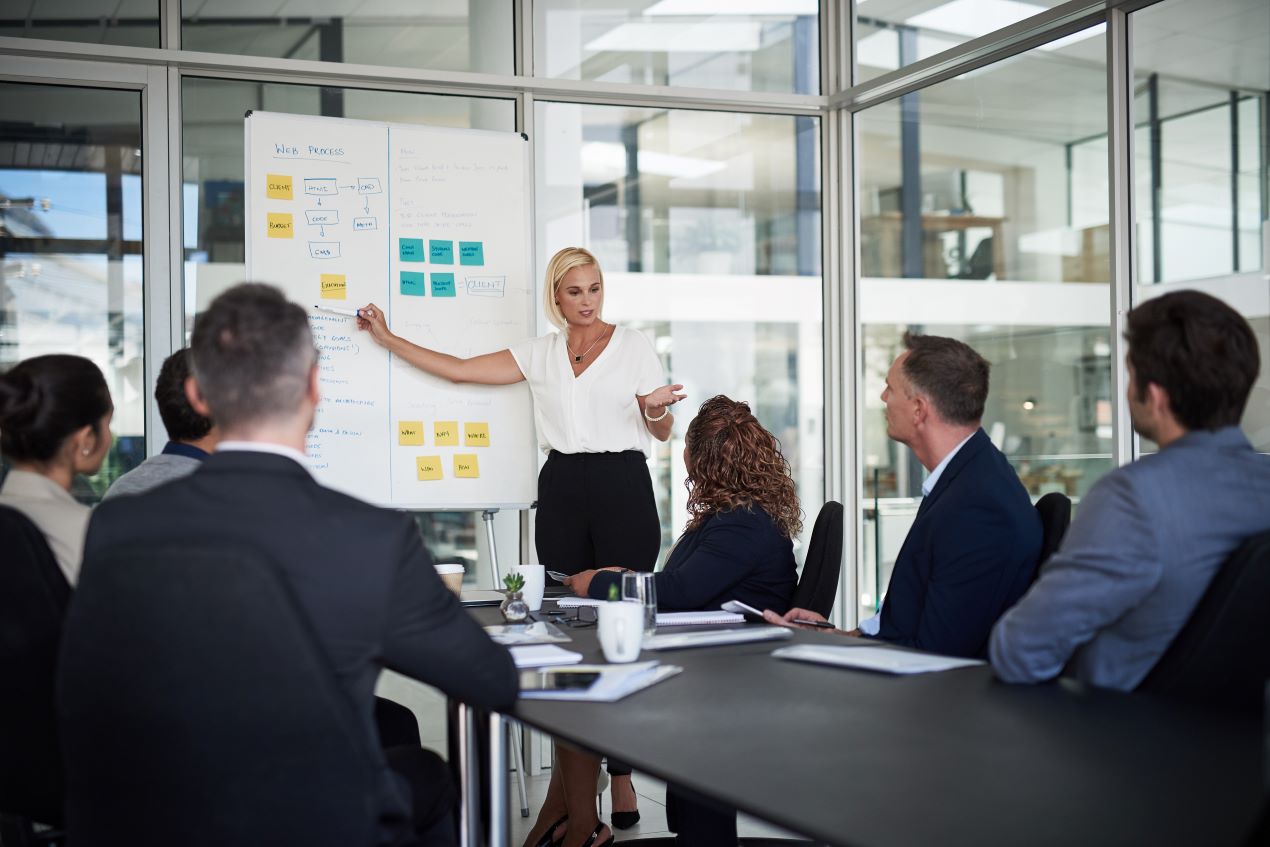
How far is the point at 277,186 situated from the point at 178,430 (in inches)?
80.2

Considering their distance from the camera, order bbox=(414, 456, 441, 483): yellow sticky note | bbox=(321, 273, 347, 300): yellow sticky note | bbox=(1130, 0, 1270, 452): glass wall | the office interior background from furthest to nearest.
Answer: bbox=(414, 456, 441, 483): yellow sticky note → bbox=(321, 273, 347, 300): yellow sticky note → the office interior background → bbox=(1130, 0, 1270, 452): glass wall

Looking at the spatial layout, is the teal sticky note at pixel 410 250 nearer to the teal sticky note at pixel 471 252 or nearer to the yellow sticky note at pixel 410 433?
the teal sticky note at pixel 471 252

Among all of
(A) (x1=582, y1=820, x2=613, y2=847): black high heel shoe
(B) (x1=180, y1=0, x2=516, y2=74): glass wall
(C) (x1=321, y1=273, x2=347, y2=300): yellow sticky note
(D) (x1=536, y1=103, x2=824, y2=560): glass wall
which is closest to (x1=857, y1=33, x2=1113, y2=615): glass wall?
(D) (x1=536, y1=103, x2=824, y2=560): glass wall

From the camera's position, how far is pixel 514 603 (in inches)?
101

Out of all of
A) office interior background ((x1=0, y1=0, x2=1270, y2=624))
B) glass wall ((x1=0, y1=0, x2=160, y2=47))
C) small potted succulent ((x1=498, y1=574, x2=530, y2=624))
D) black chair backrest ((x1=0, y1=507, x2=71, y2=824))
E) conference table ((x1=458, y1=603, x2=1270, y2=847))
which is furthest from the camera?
glass wall ((x1=0, y1=0, x2=160, y2=47))

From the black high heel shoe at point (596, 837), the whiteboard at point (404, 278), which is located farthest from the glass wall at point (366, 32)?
the black high heel shoe at point (596, 837)

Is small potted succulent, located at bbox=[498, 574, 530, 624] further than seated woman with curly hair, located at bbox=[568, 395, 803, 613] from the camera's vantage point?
No

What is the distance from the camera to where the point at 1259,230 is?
364 cm

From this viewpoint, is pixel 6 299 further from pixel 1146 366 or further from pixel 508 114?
pixel 1146 366

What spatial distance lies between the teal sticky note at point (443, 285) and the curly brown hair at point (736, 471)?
6.35 feet

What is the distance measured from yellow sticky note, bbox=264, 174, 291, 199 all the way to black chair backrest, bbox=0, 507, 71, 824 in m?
2.86

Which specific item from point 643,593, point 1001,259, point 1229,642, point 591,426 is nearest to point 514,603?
point 643,593

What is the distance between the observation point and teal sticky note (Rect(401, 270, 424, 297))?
4.67 meters

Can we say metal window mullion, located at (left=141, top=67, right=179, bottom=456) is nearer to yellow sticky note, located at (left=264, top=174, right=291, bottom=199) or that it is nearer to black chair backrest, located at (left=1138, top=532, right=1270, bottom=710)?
yellow sticky note, located at (left=264, top=174, right=291, bottom=199)
